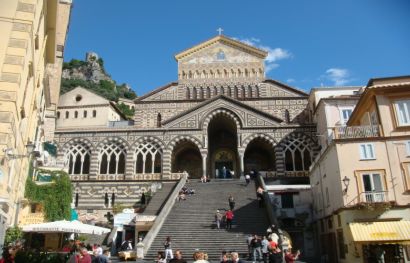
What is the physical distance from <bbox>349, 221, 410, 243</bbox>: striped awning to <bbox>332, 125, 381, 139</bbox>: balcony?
4.50 meters

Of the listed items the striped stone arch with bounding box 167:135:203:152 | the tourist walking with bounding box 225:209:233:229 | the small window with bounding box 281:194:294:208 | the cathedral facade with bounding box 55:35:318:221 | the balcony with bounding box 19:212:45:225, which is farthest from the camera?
the striped stone arch with bounding box 167:135:203:152

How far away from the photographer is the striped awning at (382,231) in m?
16.2

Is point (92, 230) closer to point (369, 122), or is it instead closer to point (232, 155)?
point (369, 122)

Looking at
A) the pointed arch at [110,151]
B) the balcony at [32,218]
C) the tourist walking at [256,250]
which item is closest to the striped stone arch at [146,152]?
the pointed arch at [110,151]

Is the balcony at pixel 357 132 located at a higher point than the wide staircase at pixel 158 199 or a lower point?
higher

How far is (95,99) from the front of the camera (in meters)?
42.3

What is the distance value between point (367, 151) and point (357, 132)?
3.87ft

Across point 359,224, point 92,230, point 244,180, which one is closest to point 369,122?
point 359,224

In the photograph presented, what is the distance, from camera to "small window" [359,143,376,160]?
61.1 feet

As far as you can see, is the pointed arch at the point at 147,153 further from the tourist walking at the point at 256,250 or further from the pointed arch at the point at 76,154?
the tourist walking at the point at 256,250

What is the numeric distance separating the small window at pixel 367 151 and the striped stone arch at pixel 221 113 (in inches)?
635

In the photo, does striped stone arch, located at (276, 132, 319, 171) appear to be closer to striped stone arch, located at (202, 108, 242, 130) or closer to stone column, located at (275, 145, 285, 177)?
stone column, located at (275, 145, 285, 177)

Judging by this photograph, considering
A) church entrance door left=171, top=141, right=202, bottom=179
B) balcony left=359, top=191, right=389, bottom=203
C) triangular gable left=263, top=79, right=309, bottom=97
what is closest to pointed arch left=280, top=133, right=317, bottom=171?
triangular gable left=263, top=79, right=309, bottom=97

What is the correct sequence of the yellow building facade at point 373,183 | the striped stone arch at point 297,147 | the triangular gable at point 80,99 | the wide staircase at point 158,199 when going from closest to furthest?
1. the yellow building facade at point 373,183
2. the wide staircase at point 158,199
3. the striped stone arch at point 297,147
4. the triangular gable at point 80,99
